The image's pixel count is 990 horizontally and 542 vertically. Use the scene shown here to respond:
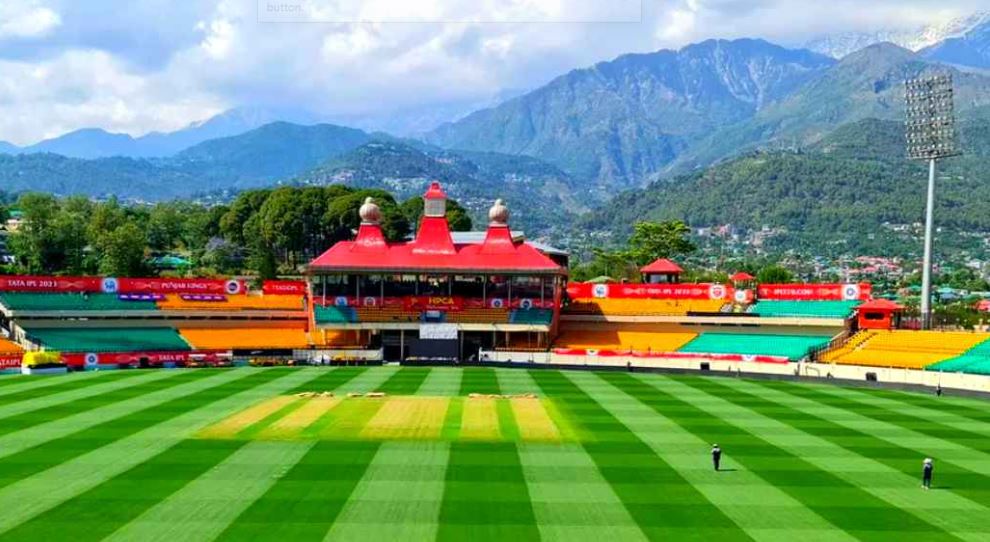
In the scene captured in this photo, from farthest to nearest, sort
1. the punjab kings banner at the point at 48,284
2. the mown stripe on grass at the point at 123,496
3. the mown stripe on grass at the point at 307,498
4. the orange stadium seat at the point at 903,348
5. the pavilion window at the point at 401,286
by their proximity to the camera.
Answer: the pavilion window at the point at 401,286
the punjab kings banner at the point at 48,284
the orange stadium seat at the point at 903,348
the mown stripe on grass at the point at 307,498
the mown stripe on grass at the point at 123,496

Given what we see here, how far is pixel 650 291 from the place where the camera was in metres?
80.9

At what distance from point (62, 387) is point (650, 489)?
38.4 metres

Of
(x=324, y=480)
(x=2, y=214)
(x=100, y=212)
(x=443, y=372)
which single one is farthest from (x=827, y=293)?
(x=2, y=214)

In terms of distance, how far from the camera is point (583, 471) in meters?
30.4

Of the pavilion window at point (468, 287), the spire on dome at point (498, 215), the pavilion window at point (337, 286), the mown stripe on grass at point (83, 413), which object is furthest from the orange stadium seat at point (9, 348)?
the spire on dome at point (498, 215)

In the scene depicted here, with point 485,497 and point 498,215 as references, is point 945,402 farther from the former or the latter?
point 498,215

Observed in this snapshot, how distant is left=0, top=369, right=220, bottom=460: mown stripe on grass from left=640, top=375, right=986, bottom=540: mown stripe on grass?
1090 inches

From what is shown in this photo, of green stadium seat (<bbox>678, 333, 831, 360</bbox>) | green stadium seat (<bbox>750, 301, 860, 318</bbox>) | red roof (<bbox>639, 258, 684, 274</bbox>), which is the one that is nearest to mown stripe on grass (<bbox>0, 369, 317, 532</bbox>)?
green stadium seat (<bbox>678, 333, 831, 360</bbox>)

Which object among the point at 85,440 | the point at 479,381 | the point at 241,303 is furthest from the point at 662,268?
the point at 85,440

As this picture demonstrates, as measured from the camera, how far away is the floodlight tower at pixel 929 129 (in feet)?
223

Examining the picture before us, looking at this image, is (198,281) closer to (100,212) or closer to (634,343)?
(634,343)

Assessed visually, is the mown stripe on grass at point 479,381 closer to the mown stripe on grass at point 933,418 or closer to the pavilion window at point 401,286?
the pavilion window at point 401,286

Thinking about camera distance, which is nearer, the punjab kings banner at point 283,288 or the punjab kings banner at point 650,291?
the punjab kings banner at point 283,288

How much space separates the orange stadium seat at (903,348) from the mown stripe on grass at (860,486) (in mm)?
18037
